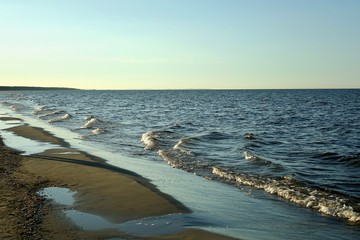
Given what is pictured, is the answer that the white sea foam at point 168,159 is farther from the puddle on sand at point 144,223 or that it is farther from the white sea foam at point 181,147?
the puddle on sand at point 144,223

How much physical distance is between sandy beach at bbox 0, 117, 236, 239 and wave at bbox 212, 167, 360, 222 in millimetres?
3297

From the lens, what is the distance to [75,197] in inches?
452

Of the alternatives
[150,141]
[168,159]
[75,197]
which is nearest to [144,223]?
[75,197]

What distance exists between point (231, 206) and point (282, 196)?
6.84 ft

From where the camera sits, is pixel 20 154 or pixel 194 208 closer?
pixel 194 208

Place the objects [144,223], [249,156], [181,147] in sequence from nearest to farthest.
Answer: [144,223]
[249,156]
[181,147]

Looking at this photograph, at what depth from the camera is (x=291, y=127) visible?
3253 cm

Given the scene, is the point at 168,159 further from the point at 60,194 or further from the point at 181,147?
the point at 60,194

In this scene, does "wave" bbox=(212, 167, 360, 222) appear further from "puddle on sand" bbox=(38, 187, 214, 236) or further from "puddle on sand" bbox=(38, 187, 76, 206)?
"puddle on sand" bbox=(38, 187, 76, 206)

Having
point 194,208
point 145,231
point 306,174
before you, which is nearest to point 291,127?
point 306,174

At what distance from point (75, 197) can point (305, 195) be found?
22.0ft

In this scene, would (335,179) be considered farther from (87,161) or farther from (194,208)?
(87,161)

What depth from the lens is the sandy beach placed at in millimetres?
8297

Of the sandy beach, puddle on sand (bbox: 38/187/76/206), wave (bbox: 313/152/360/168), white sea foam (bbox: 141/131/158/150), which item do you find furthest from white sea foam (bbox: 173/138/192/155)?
puddle on sand (bbox: 38/187/76/206)
